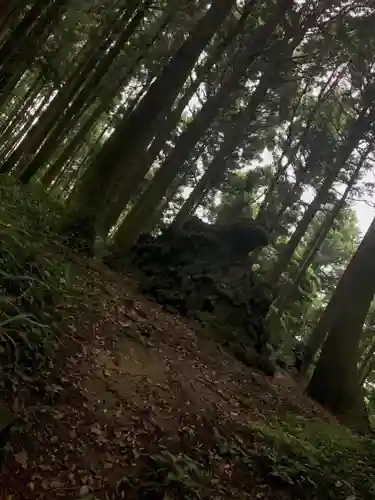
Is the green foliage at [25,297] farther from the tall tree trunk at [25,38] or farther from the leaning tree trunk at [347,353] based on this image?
the leaning tree trunk at [347,353]

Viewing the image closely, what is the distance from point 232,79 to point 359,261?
225 inches

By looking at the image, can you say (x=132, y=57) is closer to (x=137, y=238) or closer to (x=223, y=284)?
(x=137, y=238)

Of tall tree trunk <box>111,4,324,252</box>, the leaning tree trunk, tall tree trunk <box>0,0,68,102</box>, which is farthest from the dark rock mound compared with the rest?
tall tree trunk <box>0,0,68,102</box>

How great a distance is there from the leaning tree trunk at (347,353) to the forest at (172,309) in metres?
0.02

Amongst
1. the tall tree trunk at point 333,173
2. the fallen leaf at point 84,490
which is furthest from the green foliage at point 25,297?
the tall tree trunk at point 333,173

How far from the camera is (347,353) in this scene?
8.91m

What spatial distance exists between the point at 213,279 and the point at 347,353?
2535 mm

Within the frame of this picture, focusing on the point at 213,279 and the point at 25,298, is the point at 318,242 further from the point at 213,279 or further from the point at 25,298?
the point at 25,298

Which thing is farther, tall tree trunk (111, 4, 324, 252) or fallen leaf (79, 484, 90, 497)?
tall tree trunk (111, 4, 324, 252)

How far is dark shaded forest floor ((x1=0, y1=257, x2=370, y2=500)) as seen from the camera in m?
4.35

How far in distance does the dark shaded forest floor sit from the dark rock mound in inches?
59.5

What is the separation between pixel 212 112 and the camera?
11766mm

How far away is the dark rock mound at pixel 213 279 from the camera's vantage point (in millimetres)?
9281

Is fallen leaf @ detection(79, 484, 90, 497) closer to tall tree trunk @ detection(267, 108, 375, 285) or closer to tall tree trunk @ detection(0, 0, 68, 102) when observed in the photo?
tall tree trunk @ detection(0, 0, 68, 102)
